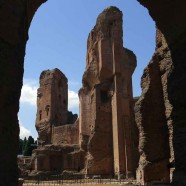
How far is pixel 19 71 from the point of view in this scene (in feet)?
18.5

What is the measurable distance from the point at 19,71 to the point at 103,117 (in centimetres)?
2749

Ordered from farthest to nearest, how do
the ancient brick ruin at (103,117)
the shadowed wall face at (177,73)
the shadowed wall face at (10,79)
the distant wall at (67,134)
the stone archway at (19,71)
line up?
the distant wall at (67,134), the ancient brick ruin at (103,117), the shadowed wall face at (177,73), the stone archway at (19,71), the shadowed wall face at (10,79)

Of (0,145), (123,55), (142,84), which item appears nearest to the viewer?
(0,145)

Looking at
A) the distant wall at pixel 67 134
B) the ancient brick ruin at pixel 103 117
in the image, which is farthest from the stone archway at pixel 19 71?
the distant wall at pixel 67 134

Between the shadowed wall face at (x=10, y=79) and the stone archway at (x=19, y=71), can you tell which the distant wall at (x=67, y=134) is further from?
the shadowed wall face at (x=10, y=79)

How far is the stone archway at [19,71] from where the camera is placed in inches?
199

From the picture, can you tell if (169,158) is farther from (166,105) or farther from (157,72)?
(157,72)

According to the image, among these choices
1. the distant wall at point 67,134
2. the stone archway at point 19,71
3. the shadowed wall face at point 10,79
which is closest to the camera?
the shadowed wall face at point 10,79

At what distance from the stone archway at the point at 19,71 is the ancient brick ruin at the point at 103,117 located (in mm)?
22141

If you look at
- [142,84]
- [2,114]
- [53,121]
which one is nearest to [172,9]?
[2,114]

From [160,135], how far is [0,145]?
767 centimetres

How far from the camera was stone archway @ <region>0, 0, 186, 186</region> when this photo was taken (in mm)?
5060

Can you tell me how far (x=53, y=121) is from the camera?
45312 millimetres

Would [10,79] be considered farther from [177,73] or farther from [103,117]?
[103,117]
